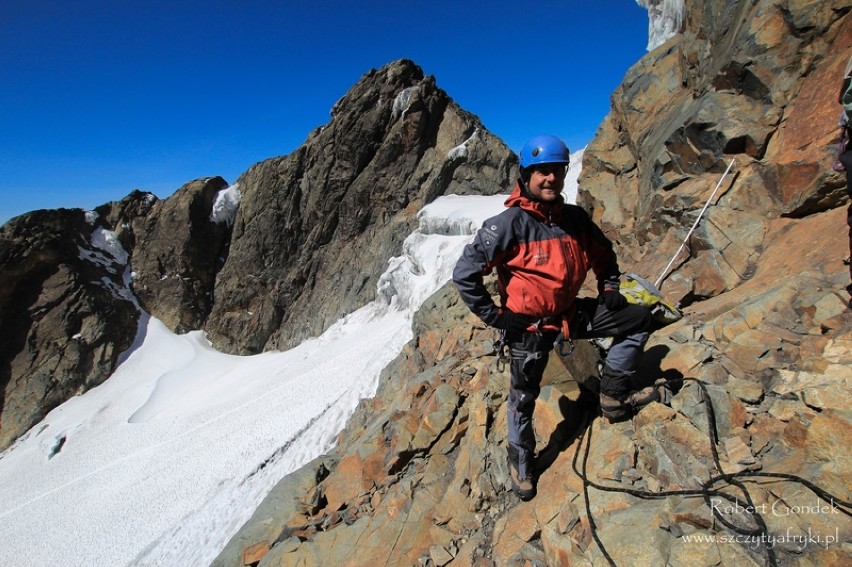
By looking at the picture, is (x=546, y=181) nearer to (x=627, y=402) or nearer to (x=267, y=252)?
(x=627, y=402)

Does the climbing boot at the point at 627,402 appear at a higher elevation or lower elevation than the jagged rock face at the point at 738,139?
lower

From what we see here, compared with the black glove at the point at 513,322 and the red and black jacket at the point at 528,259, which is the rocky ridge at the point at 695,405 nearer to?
the black glove at the point at 513,322

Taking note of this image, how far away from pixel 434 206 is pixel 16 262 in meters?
40.1

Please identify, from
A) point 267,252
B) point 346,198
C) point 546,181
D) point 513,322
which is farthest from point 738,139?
point 267,252

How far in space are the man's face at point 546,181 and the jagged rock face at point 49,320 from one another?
4810cm

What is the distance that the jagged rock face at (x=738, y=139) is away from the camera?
7.04 m

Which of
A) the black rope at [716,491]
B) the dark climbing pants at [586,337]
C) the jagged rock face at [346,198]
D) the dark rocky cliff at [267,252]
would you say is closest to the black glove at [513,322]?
the dark climbing pants at [586,337]

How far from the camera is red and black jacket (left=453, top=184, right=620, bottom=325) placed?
152 inches

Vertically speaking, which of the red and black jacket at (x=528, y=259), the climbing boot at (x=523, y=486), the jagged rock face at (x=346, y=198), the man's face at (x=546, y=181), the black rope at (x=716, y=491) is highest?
the jagged rock face at (x=346, y=198)

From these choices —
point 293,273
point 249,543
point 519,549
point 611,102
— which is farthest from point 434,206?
point 519,549

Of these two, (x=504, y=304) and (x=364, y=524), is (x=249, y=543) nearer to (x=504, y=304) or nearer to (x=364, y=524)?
(x=364, y=524)

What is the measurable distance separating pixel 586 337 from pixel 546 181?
169 cm

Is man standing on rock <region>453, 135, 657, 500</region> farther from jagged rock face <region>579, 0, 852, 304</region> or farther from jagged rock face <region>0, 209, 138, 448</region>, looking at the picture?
jagged rock face <region>0, 209, 138, 448</region>

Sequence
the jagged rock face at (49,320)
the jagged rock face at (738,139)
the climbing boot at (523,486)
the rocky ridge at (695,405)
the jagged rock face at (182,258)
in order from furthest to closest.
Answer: the jagged rock face at (182,258)
the jagged rock face at (49,320)
the jagged rock face at (738,139)
the climbing boot at (523,486)
the rocky ridge at (695,405)
